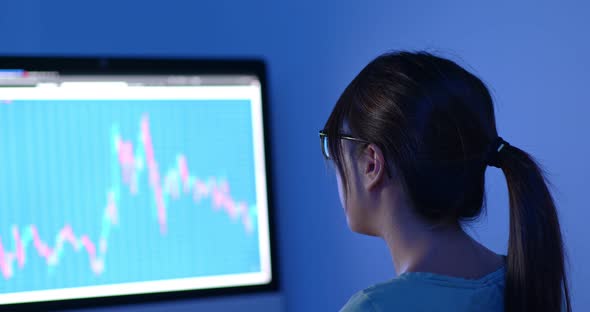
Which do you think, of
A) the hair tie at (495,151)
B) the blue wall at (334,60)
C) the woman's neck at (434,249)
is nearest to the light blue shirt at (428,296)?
the woman's neck at (434,249)

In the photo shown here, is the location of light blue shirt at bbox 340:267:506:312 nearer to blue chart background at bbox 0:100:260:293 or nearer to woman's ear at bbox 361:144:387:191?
woman's ear at bbox 361:144:387:191

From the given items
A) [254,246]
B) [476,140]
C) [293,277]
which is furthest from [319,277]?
[476,140]

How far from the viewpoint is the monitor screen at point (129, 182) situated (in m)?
0.95

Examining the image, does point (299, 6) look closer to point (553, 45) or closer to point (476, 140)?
point (553, 45)

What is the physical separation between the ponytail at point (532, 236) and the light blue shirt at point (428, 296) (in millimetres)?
33

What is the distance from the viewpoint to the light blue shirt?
2.00 feet

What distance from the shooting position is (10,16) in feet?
3.66

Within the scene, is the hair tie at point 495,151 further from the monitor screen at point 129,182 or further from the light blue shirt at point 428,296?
the monitor screen at point 129,182

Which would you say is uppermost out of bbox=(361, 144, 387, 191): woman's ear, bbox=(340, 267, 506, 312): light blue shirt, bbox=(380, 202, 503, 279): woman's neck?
bbox=(361, 144, 387, 191): woman's ear

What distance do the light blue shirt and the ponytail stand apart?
0.03 m

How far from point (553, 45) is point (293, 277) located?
60 cm

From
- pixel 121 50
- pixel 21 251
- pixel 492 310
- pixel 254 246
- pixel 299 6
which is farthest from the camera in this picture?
pixel 299 6

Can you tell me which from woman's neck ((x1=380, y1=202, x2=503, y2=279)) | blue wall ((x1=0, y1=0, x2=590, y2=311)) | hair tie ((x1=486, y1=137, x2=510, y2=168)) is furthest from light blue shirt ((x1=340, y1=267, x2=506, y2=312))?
blue wall ((x1=0, y1=0, x2=590, y2=311))

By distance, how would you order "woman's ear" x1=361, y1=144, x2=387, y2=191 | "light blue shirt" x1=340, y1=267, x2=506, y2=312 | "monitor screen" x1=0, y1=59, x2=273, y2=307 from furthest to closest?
"monitor screen" x1=0, y1=59, x2=273, y2=307 < "woman's ear" x1=361, y1=144, x2=387, y2=191 < "light blue shirt" x1=340, y1=267, x2=506, y2=312
